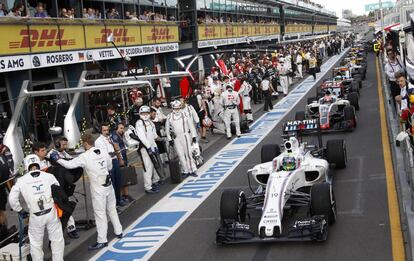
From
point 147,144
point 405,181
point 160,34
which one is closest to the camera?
point 405,181

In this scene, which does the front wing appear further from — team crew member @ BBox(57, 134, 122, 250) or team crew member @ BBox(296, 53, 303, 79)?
team crew member @ BBox(296, 53, 303, 79)

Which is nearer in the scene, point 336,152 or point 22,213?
point 22,213

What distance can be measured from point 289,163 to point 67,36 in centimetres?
1238

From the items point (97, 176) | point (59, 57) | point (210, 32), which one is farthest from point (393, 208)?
point (210, 32)

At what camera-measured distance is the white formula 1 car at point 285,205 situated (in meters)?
8.28

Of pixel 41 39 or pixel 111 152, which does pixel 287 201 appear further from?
pixel 41 39

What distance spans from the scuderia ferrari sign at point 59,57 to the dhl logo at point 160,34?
0.66m

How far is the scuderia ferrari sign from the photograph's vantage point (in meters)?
16.8

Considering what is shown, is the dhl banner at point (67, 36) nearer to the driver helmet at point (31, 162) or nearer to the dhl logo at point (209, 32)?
the dhl logo at point (209, 32)

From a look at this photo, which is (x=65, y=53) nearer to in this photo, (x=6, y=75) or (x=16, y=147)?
(x=6, y=75)

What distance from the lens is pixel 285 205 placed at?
31.0 feet

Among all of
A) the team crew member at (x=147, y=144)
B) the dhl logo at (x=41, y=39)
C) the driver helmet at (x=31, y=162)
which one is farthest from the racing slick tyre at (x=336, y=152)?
the dhl logo at (x=41, y=39)

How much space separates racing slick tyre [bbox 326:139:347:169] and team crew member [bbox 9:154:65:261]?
19.7 feet

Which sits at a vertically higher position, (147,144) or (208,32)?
(208,32)
